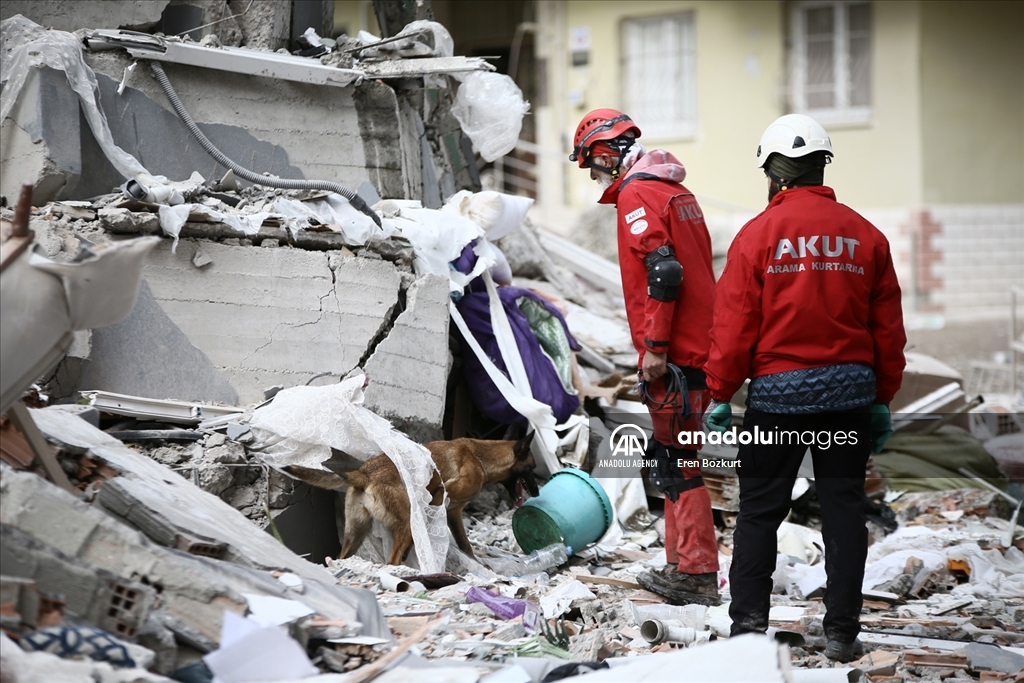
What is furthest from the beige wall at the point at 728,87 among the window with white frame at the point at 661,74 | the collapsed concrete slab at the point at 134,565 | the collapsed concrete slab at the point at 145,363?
the collapsed concrete slab at the point at 134,565

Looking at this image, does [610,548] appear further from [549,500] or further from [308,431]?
[308,431]

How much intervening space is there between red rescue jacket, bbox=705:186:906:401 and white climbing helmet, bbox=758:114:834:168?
15cm

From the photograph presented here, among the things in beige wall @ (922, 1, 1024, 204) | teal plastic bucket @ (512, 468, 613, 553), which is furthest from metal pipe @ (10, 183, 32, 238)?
beige wall @ (922, 1, 1024, 204)

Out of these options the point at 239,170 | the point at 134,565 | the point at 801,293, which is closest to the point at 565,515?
the point at 801,293

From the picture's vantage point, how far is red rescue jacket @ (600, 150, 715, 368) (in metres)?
4.83

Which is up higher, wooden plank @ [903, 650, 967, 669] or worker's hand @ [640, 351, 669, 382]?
worker's hand @ [640, 351, 669, 382]

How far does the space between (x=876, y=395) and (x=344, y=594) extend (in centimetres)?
215

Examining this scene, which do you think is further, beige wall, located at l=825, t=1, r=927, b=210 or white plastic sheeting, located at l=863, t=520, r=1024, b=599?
beige wall, located at l=825, t=1, r=927, b=210

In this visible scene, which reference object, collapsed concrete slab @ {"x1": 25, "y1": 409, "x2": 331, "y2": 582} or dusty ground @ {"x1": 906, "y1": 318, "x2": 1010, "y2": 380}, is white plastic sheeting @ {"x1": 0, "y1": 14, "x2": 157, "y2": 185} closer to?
collapsed concrete slab @ {"x1": 25, "y1": 409, "x2": 331, "y2": 582}

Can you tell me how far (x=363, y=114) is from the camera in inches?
268

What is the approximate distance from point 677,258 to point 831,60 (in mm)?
12064

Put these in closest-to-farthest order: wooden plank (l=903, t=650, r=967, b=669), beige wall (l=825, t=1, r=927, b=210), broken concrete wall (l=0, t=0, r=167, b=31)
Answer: wooden plank (l=903, t=650, r=967, b=669)
broken concrete wall (l=0, t=0, r=167, b=31)
beige wall (l=825, t=1, r=927, b=210)

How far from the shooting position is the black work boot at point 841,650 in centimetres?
405

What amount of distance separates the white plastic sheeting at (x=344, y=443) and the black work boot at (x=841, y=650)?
1.70m
